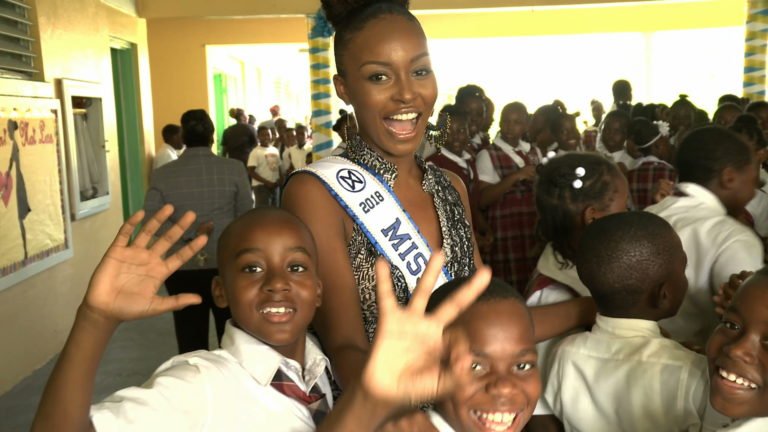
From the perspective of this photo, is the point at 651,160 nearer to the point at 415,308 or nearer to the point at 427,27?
the point at 415,308

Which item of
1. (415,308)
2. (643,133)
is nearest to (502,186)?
(643,133)

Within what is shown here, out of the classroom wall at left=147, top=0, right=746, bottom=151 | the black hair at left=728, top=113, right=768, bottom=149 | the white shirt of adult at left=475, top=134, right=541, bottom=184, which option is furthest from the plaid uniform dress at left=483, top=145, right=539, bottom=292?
the classroom wall at left=147, top=0, right=746, bottom=151

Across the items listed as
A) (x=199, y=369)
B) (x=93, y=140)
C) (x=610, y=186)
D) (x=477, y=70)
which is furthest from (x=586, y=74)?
(x=199, y=369)

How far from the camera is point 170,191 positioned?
3617 millimetres

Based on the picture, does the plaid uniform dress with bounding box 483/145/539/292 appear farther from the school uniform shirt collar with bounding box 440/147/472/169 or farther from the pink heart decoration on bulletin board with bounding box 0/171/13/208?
the pink heart decoration on bulletin board with bounding box 0/171/13/208

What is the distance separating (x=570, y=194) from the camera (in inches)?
74.7

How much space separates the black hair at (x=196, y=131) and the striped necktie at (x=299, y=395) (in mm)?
2636

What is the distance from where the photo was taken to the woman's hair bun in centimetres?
148

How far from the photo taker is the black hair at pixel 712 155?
226 centimetres

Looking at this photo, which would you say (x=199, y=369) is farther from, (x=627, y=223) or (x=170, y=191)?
(x=170, y=191)

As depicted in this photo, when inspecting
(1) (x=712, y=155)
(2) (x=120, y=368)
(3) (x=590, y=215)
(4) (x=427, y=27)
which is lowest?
(2) (x=120, y=368)

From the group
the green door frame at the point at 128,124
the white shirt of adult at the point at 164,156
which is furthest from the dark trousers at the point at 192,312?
the green door frame at the point at 128,124

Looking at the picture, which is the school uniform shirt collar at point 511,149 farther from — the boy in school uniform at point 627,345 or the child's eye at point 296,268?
the child's eye at point 296,268

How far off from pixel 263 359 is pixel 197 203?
2.40m
